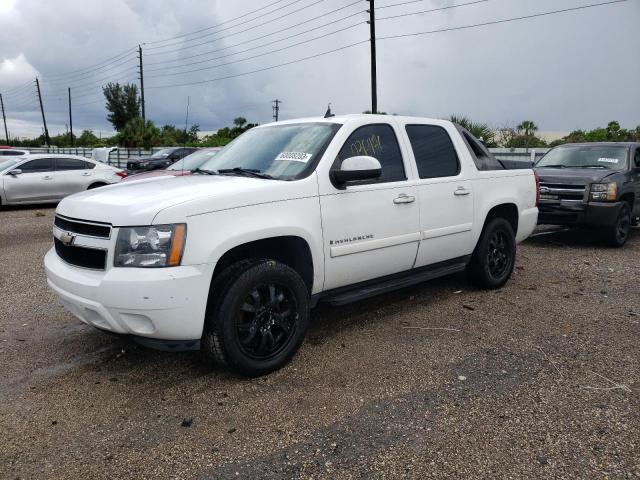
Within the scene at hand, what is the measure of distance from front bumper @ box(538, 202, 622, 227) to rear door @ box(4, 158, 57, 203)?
11424 millimetres

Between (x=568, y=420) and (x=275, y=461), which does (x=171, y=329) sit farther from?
(x=568, y=420)

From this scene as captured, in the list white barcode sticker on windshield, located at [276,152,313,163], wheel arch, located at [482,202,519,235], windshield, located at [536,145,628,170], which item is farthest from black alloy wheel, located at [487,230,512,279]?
windshield, located at [536,145,628,170]

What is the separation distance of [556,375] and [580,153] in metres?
7.13

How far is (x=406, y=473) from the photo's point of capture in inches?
100.0

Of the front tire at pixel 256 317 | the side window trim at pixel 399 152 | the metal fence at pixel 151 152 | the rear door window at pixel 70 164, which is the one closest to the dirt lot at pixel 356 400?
the front tire at pixel 256 317

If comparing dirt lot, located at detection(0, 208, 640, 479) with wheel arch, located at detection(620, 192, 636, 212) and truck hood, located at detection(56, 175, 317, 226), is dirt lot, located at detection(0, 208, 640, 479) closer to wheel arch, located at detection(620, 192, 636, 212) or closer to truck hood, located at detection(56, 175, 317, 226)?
truck hood, located at detection(56, 175, 317, 226)

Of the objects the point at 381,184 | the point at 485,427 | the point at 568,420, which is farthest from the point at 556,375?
the point at 381,184

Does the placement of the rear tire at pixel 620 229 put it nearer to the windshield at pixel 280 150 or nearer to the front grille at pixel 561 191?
the front grille at pixel 561 191

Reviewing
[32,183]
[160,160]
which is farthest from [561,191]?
[160,160]

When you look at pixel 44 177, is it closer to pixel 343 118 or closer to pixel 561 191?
pixel 343 118

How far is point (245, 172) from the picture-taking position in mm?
3996

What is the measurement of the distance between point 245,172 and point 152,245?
1127 mm

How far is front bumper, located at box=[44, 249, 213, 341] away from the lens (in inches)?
120

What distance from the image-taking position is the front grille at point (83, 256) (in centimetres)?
324
